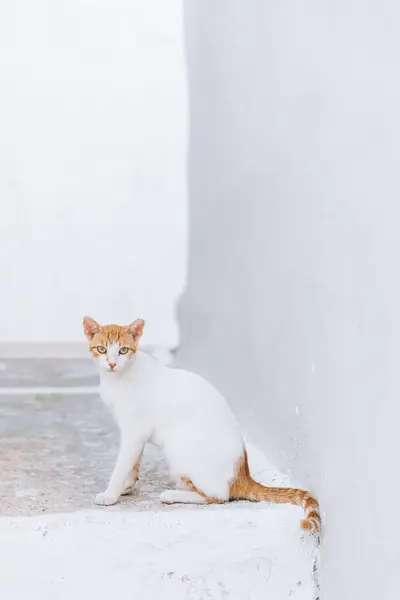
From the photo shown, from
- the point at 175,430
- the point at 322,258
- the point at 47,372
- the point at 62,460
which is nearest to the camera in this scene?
the point at 322,258

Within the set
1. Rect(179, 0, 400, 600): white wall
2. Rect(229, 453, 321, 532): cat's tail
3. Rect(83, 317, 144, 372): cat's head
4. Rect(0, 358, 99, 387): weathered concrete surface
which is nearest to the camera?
Rect(179, 0, 400, 600): white wall

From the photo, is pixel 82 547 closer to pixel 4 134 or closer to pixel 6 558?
pixel 6 558

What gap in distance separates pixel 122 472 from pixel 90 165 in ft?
5.40

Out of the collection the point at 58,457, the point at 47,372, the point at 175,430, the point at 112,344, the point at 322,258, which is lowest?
the point at 47,372

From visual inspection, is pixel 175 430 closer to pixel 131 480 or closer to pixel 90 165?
pixel 131 480

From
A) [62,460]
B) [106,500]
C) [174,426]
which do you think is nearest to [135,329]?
[174,426]

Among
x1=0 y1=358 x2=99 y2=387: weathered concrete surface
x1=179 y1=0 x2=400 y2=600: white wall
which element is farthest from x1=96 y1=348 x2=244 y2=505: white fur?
x1=0 y1=358 x2=99 y2=387: weathered concrete surface

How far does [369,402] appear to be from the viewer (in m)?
1.14

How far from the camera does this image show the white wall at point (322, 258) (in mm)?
1090

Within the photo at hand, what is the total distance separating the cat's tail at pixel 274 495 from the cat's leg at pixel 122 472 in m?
0.17

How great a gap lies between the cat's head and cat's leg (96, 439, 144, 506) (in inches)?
5.2

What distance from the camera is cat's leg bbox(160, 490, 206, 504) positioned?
4.63 ft

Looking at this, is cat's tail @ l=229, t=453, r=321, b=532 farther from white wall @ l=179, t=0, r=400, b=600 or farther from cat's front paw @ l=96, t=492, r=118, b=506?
cat's front paw @ l=96, t=492, r=118, b=506

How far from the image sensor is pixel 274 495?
1412 mm
